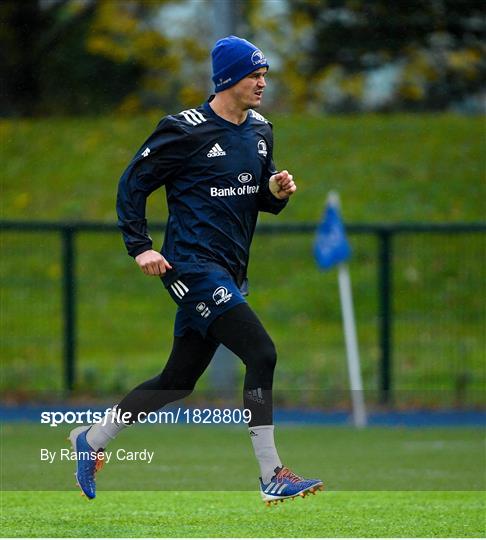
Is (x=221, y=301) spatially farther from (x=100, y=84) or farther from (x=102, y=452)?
(x=100, y=84)

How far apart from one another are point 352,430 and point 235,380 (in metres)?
2.09

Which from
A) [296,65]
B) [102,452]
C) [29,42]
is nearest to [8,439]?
[102,452]

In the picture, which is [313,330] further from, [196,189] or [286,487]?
[286,487]

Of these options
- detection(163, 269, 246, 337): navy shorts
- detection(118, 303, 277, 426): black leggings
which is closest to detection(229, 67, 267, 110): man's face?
detection(163, 269, 246, 337): navy shorts

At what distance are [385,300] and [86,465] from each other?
29.6 feet

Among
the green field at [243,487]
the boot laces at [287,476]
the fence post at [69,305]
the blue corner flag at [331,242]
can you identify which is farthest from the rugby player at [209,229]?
the fence post at [69,305]

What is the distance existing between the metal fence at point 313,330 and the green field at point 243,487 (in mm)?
2241

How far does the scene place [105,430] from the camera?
24.1 feet

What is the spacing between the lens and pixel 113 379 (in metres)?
16.0

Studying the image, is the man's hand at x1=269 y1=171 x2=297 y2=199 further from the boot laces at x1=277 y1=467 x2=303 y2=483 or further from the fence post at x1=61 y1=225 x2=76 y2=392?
the fence post at x1=61 y1=225 x2=76 y2=392

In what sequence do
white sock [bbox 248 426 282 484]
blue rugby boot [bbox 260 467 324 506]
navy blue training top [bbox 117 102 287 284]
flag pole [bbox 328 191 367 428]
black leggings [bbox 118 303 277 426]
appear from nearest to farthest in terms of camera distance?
blue rugby boot [bbox 260 467 324 506] → white sock [bbox 248 426 282 484] → black leggings [bbox 118 303 277 426] → navy blue training top [bbox 117 102 287 284] → flag pole [bbox 328 191 367 428]

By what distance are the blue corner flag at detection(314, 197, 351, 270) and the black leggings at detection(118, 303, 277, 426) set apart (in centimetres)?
735

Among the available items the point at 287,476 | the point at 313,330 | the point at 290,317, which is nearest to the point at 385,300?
the point at 313,330

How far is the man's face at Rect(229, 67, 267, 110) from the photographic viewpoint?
23.5 ft
